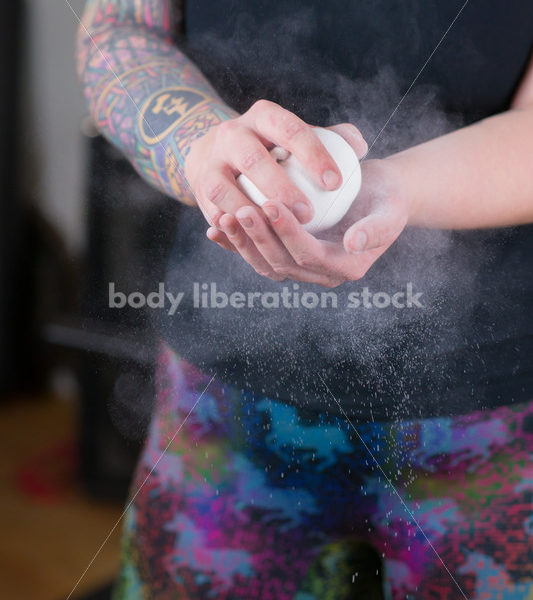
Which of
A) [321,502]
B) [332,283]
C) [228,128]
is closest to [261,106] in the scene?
[228,128]

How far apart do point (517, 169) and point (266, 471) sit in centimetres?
32

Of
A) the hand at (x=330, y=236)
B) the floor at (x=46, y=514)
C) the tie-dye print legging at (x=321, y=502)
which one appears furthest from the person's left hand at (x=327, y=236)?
the floor at (x=46, y=514)

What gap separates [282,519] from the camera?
541mm

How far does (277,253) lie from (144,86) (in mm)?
182

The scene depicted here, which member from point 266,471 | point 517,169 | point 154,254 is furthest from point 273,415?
point 517,169

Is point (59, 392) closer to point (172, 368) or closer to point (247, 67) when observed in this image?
point (172, 368)

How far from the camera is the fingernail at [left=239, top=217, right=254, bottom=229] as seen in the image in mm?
420

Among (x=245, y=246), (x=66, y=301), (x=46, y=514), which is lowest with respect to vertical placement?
(x=46, y=514)

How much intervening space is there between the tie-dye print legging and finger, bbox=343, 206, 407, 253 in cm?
16

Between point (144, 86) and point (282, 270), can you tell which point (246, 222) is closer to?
point (282, 270)

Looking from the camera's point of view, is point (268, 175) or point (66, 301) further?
point (66, 301)

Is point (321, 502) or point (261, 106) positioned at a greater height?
point (261, 106)

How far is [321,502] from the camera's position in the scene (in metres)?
0.54

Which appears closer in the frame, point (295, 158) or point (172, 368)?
point (295, 158)
